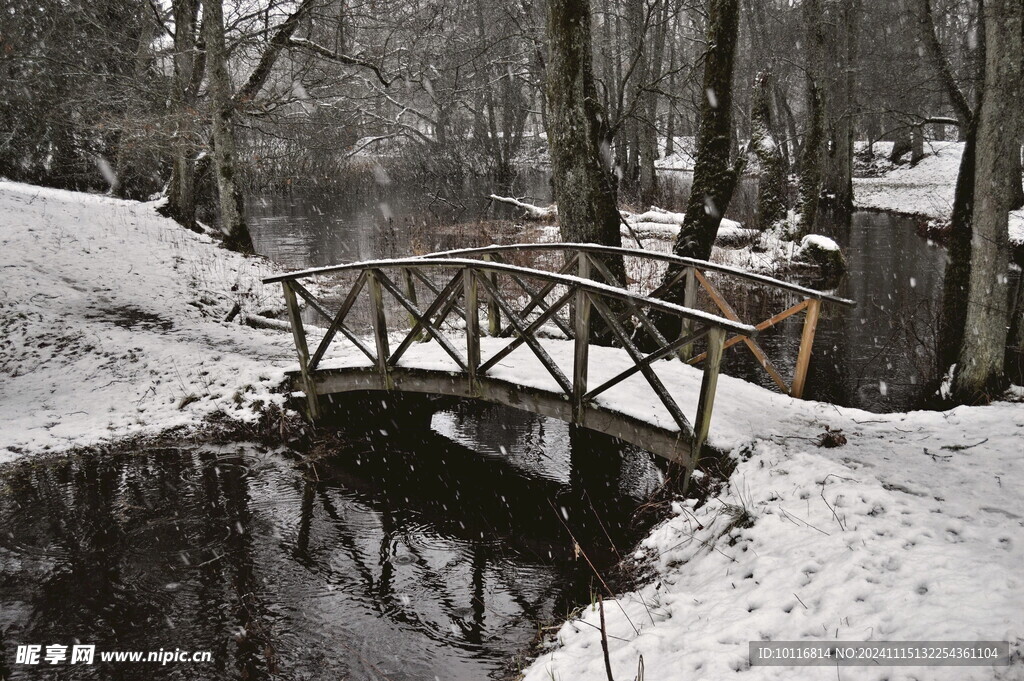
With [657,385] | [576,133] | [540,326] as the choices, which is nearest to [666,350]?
[657,385]

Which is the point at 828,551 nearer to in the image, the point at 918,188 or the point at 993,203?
the point at 993,203

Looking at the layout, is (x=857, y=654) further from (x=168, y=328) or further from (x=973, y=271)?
(x=168, y=328)

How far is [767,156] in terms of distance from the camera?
14438 millimetres

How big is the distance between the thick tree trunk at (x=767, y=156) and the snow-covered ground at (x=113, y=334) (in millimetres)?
10882

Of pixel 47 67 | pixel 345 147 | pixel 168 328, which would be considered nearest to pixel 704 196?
pixel 168 328

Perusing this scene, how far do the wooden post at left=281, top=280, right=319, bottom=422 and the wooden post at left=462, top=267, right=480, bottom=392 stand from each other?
6.64 feet

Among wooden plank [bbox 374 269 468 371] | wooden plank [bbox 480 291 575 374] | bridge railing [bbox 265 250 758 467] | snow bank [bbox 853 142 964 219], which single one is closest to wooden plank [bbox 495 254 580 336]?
bridge railing [bbox 265 250 758 467]

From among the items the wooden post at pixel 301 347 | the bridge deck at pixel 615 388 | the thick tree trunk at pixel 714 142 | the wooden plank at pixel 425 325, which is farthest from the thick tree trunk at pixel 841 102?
the wooden post at pixel 301 347

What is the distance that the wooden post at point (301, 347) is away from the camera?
687 centimetres

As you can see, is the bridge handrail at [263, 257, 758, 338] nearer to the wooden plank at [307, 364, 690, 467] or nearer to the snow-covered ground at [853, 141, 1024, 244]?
the wooden plank at [307, 364, 690, 467]

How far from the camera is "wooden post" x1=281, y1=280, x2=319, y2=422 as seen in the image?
22.5 ft

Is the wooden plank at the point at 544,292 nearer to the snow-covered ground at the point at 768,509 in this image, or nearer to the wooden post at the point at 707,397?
the snow-covered ground at the point at 768,509

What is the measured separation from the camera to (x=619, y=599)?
13.2 ft

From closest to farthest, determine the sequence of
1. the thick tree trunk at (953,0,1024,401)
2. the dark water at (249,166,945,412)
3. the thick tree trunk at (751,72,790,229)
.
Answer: the thick tree trunk at (953,0,1024,401) → the dark water at (249,166,945,412) → the thick tree trunk at (751,72,790,229)
